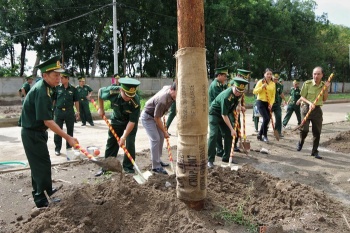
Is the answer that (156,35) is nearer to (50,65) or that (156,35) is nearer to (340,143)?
(340,143)

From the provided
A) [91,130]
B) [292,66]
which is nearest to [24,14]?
[91,130]

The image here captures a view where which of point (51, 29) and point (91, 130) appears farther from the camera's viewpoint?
point (51, 29)

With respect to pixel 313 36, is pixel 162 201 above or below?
below

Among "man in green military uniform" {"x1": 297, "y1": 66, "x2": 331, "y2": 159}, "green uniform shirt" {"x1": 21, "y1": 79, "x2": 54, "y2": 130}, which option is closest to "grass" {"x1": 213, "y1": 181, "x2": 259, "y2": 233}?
"green uniform shirt" {"x1": 21, "y1": 79, "x2": 54, "y2": 130}

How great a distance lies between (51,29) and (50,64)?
2011 centimetres

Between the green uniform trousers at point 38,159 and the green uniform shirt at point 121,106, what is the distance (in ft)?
4.65

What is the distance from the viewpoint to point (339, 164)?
6.58 meters

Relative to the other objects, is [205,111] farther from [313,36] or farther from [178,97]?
[313,36]

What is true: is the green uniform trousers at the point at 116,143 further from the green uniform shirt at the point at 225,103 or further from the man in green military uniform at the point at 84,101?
the man in green military uniform at the point at 84,101

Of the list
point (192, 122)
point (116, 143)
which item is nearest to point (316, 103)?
point (116, 143)

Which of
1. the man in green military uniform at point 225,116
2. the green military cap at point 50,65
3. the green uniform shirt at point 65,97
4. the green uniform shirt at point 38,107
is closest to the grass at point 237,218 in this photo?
the man in green military uniform at point 225,116

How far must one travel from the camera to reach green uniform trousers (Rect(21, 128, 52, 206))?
12.7ft

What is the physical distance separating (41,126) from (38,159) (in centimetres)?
41

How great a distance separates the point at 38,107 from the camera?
365cm
